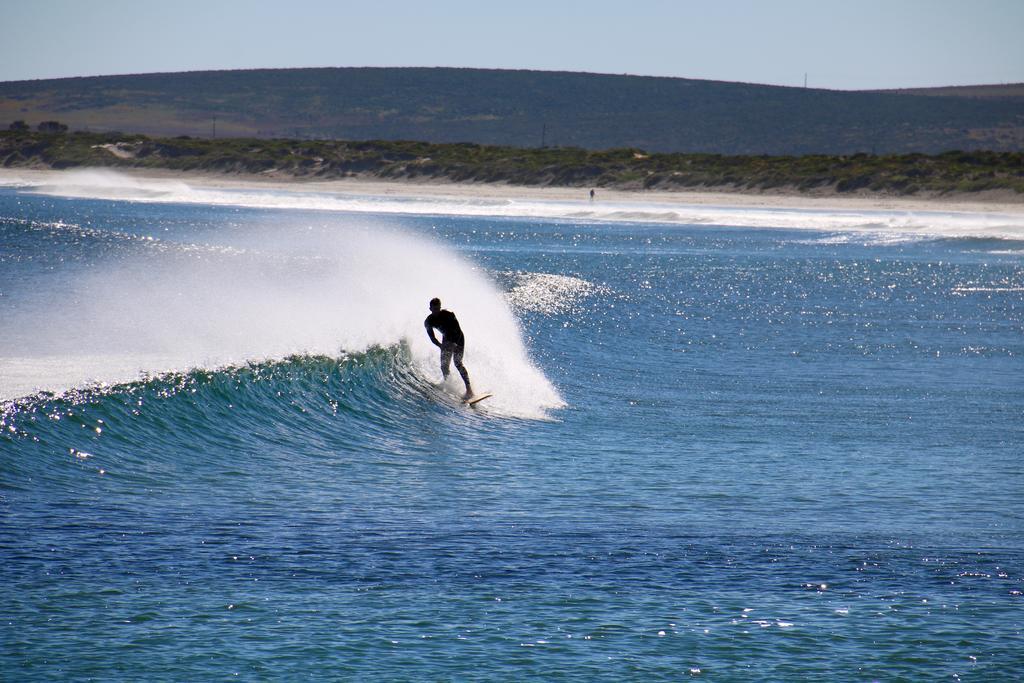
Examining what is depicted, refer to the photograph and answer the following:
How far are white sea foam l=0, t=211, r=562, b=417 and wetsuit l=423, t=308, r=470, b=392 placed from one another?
909mm

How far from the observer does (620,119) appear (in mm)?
183375

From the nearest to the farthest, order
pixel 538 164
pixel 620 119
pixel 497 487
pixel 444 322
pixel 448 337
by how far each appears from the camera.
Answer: pixel 497 487 → pixel 444 322 → pixel 448 337 → pixel 538 164 → pixel 620 119

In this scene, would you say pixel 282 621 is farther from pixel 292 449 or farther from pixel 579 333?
pixel 579 333

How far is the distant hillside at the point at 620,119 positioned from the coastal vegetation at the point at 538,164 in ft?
238

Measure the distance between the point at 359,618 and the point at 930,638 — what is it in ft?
14.3

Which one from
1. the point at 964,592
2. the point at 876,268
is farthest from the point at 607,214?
the point at 964,592

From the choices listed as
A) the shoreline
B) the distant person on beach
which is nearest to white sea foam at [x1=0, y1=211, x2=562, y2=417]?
the distant person on beach

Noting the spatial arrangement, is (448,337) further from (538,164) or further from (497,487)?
(538,164)

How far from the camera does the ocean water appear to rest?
9586 mm

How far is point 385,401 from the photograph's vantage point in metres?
19.9

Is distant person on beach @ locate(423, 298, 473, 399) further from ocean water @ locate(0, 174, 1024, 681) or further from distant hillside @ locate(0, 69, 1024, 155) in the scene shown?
distant hillside @ locate(0, 69, 1024, 155)

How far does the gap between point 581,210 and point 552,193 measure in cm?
965

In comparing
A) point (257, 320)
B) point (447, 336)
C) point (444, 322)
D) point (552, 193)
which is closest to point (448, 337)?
point (447, 336)

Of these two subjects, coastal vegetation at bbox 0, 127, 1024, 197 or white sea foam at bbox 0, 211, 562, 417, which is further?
coastal vegetation at bbox 0, 127, 1024, 197
